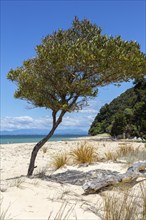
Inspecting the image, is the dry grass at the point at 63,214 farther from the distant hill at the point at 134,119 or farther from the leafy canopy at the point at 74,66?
the distant hill at the point at 134,119

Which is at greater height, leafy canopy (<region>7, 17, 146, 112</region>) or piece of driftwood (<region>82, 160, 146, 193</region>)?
leafy canopy (<region>7, 17, 146, 112</region>)

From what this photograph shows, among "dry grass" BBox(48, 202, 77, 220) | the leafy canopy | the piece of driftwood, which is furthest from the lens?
the leafy canopy

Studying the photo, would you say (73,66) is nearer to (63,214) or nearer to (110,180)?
(110,180)

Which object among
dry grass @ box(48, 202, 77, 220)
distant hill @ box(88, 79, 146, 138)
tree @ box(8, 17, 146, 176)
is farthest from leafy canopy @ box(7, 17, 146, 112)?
distant hill @ box(88, 79, 146, 138)

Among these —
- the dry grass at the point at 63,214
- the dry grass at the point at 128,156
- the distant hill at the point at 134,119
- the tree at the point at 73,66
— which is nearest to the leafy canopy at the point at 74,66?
the tree at the point at 73,66

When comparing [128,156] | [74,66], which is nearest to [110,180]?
[74,66]

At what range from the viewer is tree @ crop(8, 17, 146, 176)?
1052 centimetres

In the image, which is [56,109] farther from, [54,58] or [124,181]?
[124,181]

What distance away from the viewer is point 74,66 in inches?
430

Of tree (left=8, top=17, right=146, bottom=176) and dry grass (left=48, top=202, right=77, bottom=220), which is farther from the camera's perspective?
tree (left=8, top=17, right=146, bottom=176)

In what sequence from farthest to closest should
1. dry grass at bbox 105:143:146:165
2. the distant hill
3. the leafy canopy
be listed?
the distant hill
dry grass at bbox 105:143:146:165
the leafy canopy

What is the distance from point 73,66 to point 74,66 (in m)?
0.03


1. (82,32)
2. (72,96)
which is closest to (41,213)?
(72,96)

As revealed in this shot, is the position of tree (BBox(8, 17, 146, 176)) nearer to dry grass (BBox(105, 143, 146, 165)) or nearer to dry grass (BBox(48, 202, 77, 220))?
dry grass (BBox(105, 143, 146, 165))
